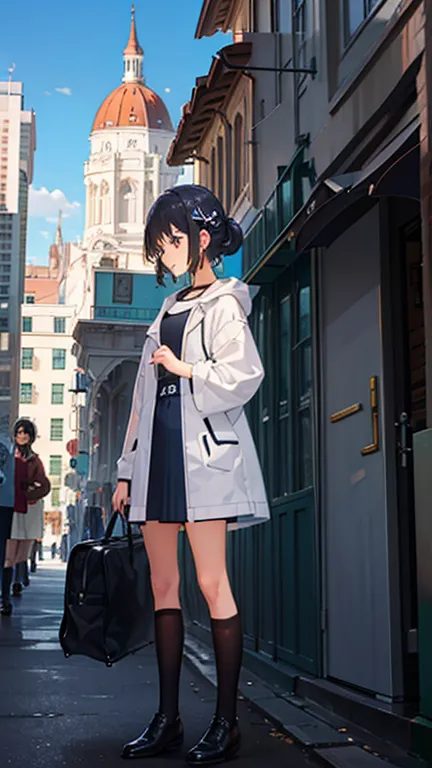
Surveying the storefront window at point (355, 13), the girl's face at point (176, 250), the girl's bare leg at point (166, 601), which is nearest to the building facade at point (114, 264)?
the storefront window at point (355, 13)

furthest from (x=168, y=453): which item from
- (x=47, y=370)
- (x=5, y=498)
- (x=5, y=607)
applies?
(x=47, y=370)

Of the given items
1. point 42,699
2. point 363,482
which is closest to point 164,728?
point 42,699

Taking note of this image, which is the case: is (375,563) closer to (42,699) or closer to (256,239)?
(42,699)

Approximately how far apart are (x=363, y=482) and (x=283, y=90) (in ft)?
12.3

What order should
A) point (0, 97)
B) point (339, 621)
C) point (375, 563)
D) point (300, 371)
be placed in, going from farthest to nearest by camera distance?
1. point (0, 97)
2. point (300, 371)
3. point (339, 621)
4. point (375, 563)

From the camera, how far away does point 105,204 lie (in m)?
93.3

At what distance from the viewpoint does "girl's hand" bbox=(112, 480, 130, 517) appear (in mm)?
4270

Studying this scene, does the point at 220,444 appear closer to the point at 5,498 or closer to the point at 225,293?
the point at 225,293

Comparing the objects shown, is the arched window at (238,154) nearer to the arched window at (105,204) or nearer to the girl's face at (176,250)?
the girl's face at (176,250)

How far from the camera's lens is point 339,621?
5449 mm

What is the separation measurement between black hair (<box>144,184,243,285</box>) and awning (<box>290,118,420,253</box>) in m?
0.59

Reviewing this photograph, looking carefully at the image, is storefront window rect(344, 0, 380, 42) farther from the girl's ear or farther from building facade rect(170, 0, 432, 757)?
the girl's ear

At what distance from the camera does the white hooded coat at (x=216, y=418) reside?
3.93 meters

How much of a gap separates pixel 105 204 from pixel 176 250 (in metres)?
90.8
